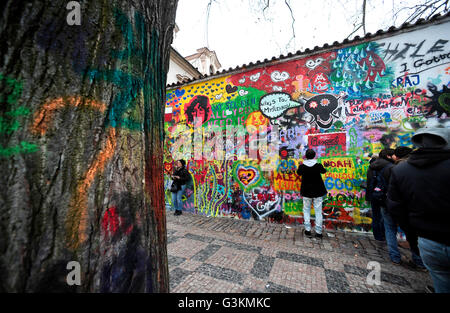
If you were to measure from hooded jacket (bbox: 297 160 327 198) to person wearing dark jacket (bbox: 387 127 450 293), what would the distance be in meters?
1.96

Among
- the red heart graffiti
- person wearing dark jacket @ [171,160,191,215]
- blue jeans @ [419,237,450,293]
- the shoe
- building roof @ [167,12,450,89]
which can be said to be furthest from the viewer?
person wearing dark jacket @ [171,160,191,215]

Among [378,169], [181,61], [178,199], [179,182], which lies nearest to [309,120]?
[378,169]

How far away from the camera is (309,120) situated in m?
4.82

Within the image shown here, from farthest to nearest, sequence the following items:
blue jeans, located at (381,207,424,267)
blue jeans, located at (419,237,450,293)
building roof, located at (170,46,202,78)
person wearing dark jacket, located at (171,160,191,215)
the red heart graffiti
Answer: building roof, located at (170,46,202,78) → person wearing dark jacket, located at (171,160,191,215) → the red heart graffiti → blue jeans, located at (381,207,424,267) → blue jeans, located at (419,237,450,293)

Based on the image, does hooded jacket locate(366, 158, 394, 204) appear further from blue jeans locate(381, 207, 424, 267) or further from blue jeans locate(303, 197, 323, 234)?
blue jeans locate(303, 197, 323, 234)

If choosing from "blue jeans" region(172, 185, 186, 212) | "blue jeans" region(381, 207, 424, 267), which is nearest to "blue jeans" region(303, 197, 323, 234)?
"blue jeans" region(381, 207, 424, 267)

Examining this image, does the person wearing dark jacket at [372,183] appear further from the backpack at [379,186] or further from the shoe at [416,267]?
the shoe at [416,267]

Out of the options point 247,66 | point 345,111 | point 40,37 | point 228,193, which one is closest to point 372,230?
point 345,111

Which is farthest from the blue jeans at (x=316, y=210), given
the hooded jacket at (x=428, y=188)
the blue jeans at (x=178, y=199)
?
the blue jeans at (x=178, y=199)

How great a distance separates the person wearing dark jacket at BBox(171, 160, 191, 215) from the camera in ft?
19.0

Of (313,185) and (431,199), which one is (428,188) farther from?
(313,185)

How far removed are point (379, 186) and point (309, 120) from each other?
Result: 215 centimetres

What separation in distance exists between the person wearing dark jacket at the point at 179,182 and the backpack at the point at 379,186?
4677 millimetres

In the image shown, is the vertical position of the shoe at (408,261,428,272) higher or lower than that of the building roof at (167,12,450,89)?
lower
